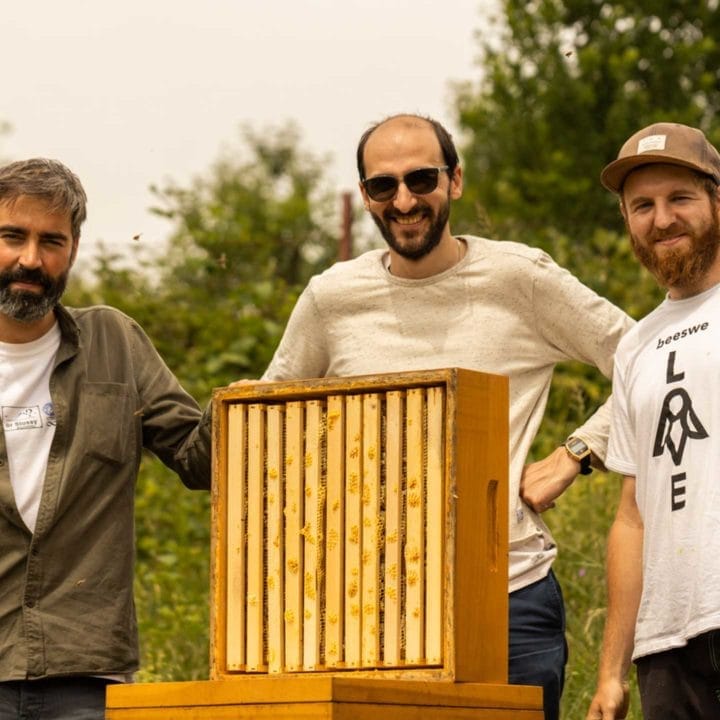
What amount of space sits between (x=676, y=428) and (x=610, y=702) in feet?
2.54

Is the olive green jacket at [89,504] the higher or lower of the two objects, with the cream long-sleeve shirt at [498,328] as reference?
lower

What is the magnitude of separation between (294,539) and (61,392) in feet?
3.38

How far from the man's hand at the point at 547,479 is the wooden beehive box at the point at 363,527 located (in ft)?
1.44

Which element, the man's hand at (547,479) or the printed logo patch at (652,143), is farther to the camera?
the man's hand at (547,479)

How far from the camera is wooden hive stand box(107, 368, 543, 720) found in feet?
13.4

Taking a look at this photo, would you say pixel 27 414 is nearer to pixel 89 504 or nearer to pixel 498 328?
pixel 89 504

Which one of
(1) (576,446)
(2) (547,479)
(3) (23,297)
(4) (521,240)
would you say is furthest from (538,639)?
(4) (521,240)

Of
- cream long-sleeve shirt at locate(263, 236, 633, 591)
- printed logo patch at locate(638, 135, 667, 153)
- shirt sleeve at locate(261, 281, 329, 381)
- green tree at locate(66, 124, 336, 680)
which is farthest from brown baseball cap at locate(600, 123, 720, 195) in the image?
green tree at locate(66, 124, 336, 680)

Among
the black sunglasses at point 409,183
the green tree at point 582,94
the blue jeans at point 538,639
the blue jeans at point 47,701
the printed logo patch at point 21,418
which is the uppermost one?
the green tree at point 582,94

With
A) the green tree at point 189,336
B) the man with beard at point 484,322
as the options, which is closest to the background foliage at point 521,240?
the green tree at point 189,336

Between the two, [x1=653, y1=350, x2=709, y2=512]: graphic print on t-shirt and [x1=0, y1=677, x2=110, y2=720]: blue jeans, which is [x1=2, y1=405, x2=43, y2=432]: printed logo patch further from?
[x1=653, y1=350, x2=709, y2=512]: graphic print on t-shirt

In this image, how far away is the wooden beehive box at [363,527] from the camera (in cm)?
413

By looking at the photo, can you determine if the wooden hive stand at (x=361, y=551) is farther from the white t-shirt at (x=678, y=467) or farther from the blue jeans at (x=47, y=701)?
the blue jeans at (x=47, y=701)

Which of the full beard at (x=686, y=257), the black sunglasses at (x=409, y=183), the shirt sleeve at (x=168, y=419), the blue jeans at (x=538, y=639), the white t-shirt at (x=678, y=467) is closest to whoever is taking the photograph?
the white t-shirt at (x=678, y=467)
